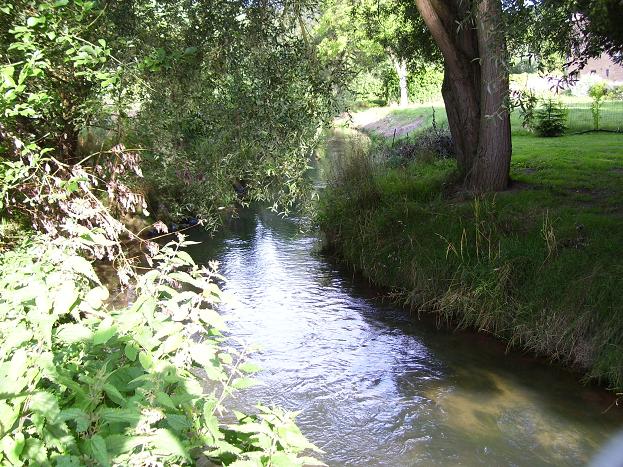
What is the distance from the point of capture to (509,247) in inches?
356

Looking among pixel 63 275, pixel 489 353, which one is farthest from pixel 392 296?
pixel 63 275

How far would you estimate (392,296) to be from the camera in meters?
10.5

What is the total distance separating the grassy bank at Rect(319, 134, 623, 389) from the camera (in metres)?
7.60

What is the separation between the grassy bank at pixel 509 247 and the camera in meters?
7.60

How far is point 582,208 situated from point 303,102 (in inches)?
211

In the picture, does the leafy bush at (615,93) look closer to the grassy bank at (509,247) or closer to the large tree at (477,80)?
the grassy bank at (509,247)

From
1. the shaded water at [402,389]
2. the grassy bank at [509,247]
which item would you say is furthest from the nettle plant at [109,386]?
the grassy bank at [509,247]

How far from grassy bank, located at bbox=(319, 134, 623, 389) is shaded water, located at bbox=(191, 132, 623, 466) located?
47 centimetres

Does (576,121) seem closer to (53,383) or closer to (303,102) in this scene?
(303,102)

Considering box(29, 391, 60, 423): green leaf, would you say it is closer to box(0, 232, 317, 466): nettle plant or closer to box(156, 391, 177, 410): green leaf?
box(0, 232, 317, 466): nettle plant

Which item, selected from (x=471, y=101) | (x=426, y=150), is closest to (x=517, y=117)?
(x=426, y=150)

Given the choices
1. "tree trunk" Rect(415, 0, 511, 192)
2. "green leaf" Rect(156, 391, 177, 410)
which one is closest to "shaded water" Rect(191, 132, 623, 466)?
"tree trunk" Rect(415, 0, 511, 192)

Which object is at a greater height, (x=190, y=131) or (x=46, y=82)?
(x=46, y=82)

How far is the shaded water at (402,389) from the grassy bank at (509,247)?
1.54 ft
